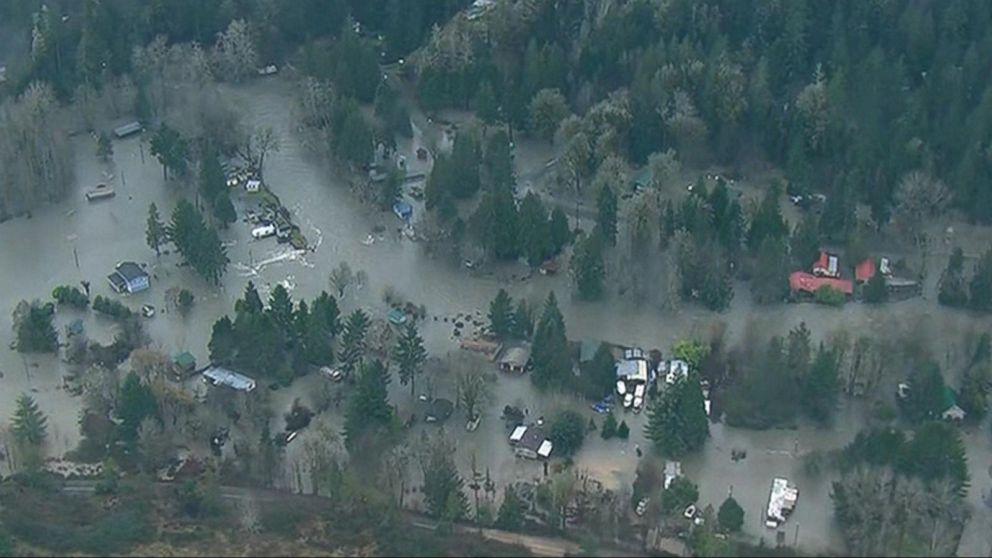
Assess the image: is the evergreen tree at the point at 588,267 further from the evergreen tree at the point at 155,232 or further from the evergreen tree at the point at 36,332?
the evergreen tree at the point at 36,332

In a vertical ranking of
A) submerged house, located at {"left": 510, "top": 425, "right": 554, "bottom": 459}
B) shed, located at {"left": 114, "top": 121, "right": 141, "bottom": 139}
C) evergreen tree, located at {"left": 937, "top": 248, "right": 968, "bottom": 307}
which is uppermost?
evergreen tree, located at {"left": 937, "top": 248, "right": 968, "bottom": 307}

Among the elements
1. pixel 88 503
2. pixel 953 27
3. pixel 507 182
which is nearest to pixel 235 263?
pixel 507 182

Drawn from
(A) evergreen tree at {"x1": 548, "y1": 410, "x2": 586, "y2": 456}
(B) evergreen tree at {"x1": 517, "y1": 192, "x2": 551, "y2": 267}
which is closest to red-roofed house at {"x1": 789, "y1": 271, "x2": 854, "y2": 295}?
(B) evergreen tree at {"x1": 517, "y1": 192, "x2": 551, "y2": 267}

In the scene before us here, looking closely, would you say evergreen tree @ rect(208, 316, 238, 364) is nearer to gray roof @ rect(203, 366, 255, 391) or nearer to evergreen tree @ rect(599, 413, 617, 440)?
gray roof @ rect(203, 366, 255, 391)

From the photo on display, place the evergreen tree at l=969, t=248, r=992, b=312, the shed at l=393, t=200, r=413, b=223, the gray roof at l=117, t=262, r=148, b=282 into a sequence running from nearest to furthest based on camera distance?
the evergreen tree at l=969, t=248, r=992, b=312, the gray roof at l=117, t=262, r=148, b=282, the shed at l=393, t=200, r=413, b=223

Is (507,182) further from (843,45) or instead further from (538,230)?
(843,45)

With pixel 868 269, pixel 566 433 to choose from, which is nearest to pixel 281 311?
pixel 566 433

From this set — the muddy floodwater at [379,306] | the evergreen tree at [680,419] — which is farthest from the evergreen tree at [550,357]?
the evergreen tree at [680,419]
